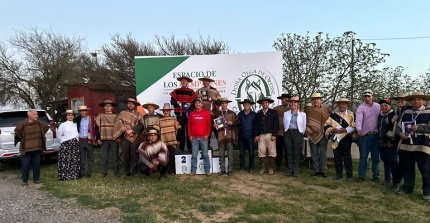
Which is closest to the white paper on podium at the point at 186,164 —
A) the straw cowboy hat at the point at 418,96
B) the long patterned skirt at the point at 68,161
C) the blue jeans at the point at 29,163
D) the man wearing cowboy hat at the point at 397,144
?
the long patterned skirt at the point at 68,161

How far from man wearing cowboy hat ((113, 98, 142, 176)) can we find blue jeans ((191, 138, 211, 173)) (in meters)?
1.31

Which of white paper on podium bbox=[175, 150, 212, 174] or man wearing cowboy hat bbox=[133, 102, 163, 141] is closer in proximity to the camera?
man wearing cowboy hat bbox=[133, 102, 163, 141]

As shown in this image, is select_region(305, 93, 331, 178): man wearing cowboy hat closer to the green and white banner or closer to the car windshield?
the green and white banner

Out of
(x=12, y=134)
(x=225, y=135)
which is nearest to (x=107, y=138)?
(x=225, y=135)

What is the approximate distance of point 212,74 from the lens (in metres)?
10.8

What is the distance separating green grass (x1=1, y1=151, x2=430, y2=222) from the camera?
218 inches

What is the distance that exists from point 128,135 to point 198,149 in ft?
5.25

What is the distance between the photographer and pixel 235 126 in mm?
8852

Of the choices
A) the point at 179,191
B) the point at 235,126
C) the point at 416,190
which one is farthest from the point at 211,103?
the point at 416,190

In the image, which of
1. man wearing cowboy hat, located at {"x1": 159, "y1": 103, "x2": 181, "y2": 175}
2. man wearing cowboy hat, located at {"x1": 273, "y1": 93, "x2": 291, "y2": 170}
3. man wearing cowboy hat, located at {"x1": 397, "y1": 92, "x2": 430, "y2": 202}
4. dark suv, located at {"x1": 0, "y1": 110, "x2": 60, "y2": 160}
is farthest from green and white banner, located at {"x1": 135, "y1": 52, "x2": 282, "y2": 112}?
man wearing cowboy hat, located at {"x1": 397, "y1": 92, "x2": 430, "y2": 202}

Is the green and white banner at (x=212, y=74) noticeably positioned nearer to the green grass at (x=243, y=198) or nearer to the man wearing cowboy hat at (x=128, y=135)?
the man wearing cowboy hat at (x=128, y=135)

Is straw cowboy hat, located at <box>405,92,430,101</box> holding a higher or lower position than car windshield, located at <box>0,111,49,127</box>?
higher

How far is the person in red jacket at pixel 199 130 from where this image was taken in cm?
858

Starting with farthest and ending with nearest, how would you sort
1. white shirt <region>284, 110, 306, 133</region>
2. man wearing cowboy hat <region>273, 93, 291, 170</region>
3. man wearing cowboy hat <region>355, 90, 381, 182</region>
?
man wearing cowboy hat <region>273, 93, 291, 170</region> → white shirt <region>284, 110, 306, 133</region> → man wearing cowboy hat <region>355, 90, 381, 182</region>
